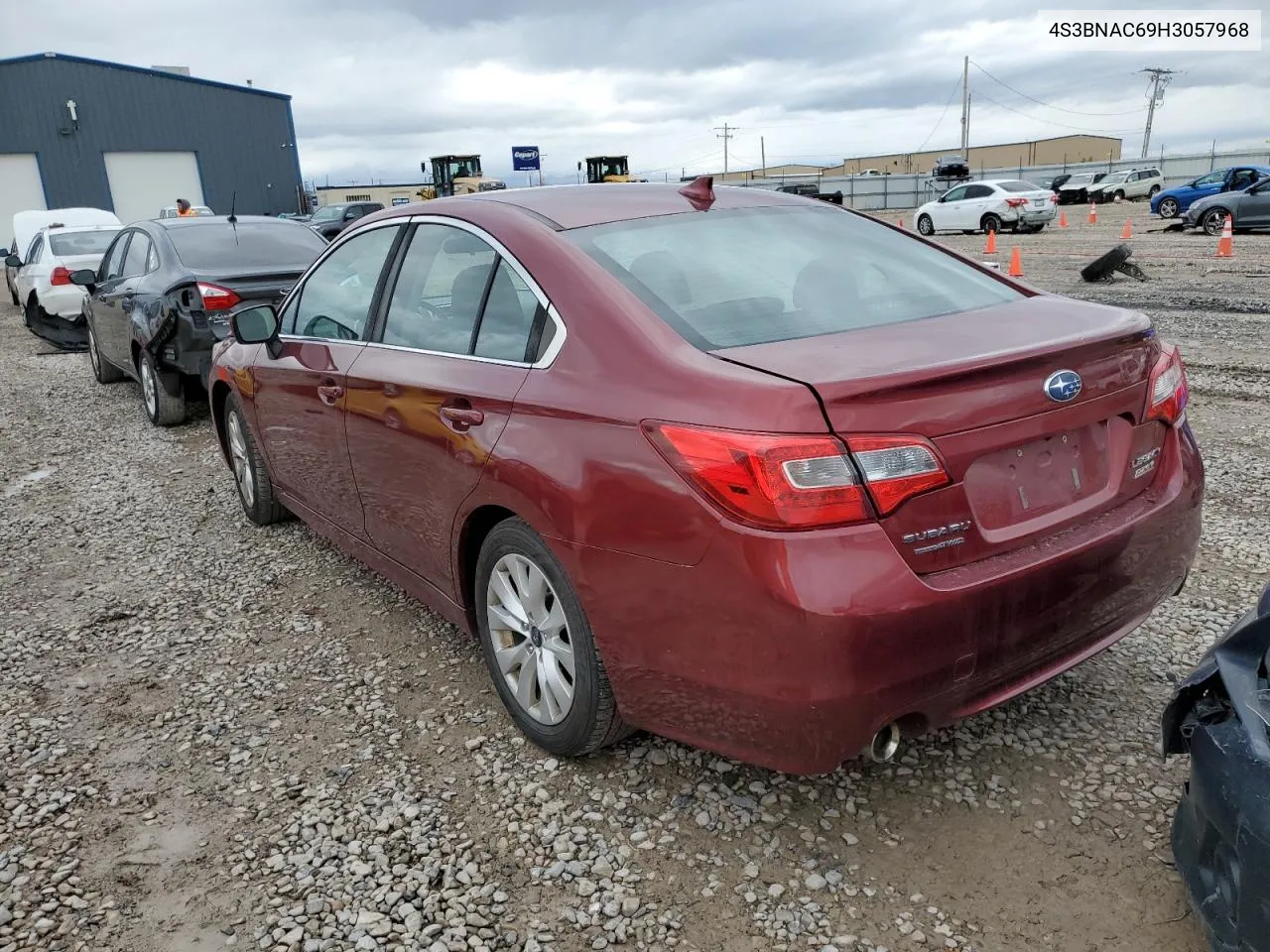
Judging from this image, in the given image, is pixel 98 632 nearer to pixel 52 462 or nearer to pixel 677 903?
pixel 677 903

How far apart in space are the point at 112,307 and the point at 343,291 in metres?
5.77

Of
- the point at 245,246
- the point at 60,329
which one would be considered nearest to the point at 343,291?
the point at 245,246

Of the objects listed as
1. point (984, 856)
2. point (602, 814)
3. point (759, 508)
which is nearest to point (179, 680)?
point (602, 814)

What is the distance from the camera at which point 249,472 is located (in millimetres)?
5125

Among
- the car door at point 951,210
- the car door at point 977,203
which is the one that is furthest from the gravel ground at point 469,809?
the car door at point 951,210

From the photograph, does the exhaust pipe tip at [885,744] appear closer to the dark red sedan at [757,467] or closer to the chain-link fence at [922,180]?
the dark red sedan at [757,467]

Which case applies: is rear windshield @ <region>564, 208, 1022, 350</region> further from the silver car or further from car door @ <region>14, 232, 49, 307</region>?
the silver car

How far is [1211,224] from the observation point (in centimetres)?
2112

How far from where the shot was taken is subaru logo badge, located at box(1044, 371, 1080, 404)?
2.30 m

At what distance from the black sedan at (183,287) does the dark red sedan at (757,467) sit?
4.22 meters

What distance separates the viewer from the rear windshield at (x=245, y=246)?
7418 millimetres

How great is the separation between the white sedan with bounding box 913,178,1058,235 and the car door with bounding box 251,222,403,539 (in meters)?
24.2

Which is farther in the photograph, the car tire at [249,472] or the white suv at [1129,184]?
the white suv at [1129,184]

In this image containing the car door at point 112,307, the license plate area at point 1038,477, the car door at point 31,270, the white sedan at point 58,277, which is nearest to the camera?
the license plate area at point 1038,477
